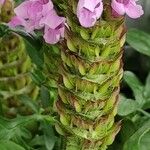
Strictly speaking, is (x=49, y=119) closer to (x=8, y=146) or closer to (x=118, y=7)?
(x=8, y=146)

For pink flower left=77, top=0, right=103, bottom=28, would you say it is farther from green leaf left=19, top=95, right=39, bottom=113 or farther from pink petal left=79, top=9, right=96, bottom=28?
green leaf left=19, top=95, right=39, bottom=113

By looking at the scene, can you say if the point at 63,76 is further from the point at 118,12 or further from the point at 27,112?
the point at 27,112

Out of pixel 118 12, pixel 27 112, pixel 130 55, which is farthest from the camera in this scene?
pixel 130 55

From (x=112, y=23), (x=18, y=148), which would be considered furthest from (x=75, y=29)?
(x=18, y=148)

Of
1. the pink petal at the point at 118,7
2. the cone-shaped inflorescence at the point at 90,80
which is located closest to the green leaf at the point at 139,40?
the cone-shaped inflorescence at the point at 90,80

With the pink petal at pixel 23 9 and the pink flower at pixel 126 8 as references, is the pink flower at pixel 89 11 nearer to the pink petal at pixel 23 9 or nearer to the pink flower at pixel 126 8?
the pink flower at pixel 126 8

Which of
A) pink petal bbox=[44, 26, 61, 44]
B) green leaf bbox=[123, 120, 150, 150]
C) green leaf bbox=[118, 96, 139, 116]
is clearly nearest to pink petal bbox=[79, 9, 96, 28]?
pink petal bbox=[44, 26, 61, 44]
